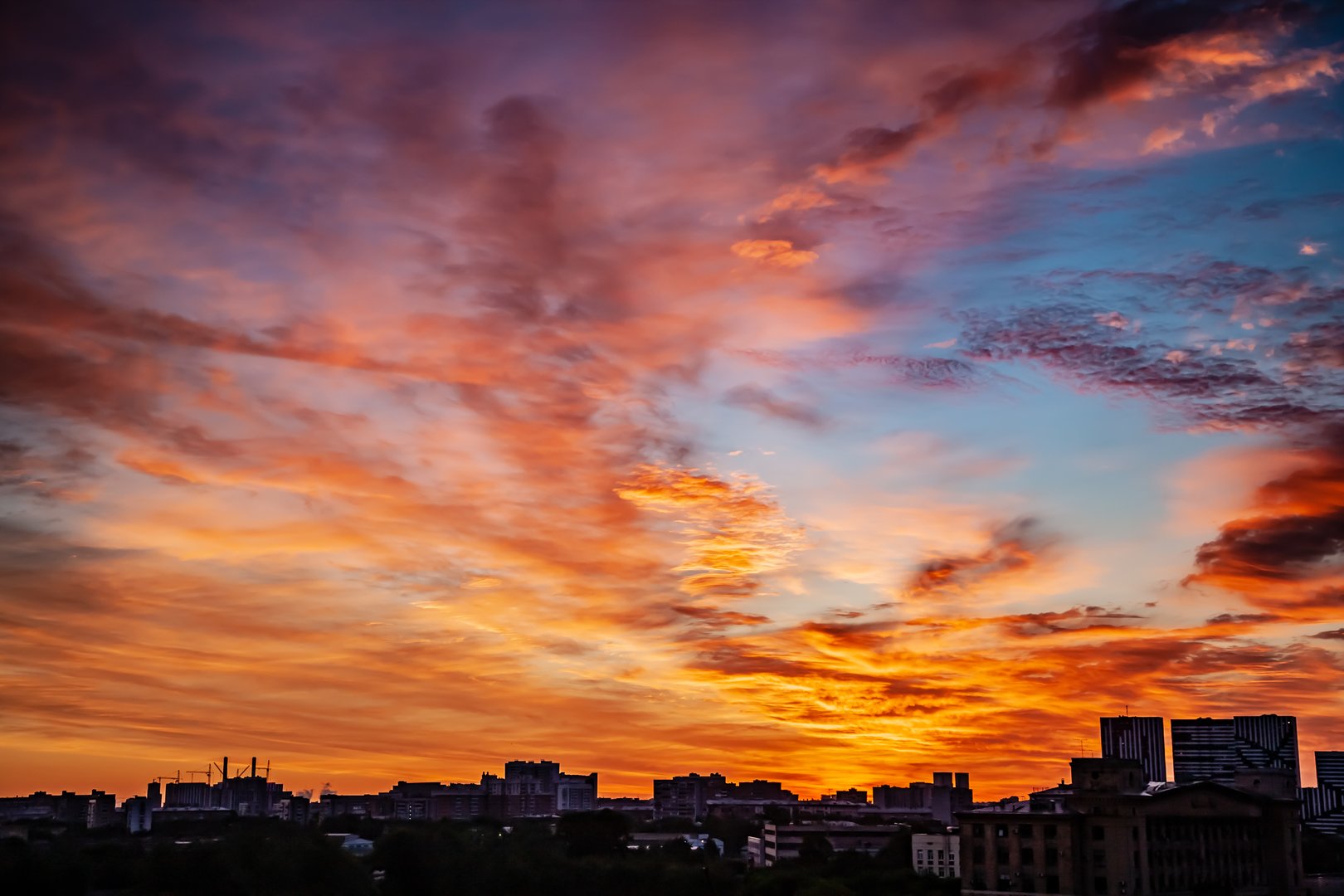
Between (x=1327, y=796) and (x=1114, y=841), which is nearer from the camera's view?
(x=1114, y=841)

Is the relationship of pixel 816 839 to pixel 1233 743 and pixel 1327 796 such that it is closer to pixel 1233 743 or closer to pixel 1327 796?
pixel 1233 743

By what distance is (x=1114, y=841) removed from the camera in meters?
75.3

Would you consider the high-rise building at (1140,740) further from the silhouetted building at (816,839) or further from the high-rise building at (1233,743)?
the silhouetted building at (816,839)

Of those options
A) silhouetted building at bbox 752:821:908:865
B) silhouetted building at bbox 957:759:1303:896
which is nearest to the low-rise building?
silhouetted building at bbox 752:821:908:865

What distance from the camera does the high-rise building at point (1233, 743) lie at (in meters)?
156

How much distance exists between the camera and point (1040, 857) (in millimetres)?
76062

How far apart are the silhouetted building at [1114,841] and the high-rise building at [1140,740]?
85.5 meters

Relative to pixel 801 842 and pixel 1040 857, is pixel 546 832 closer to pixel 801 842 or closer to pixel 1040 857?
pixel 801 842

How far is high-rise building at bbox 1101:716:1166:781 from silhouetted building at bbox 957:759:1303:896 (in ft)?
280

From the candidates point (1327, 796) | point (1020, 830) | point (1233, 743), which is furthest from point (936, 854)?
point (1327, 796)

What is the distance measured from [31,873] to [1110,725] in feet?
433

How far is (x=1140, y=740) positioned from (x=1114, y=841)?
356ft

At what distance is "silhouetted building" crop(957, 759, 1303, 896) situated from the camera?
75375mm

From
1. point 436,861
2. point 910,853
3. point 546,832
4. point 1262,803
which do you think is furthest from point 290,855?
point 1262,803
